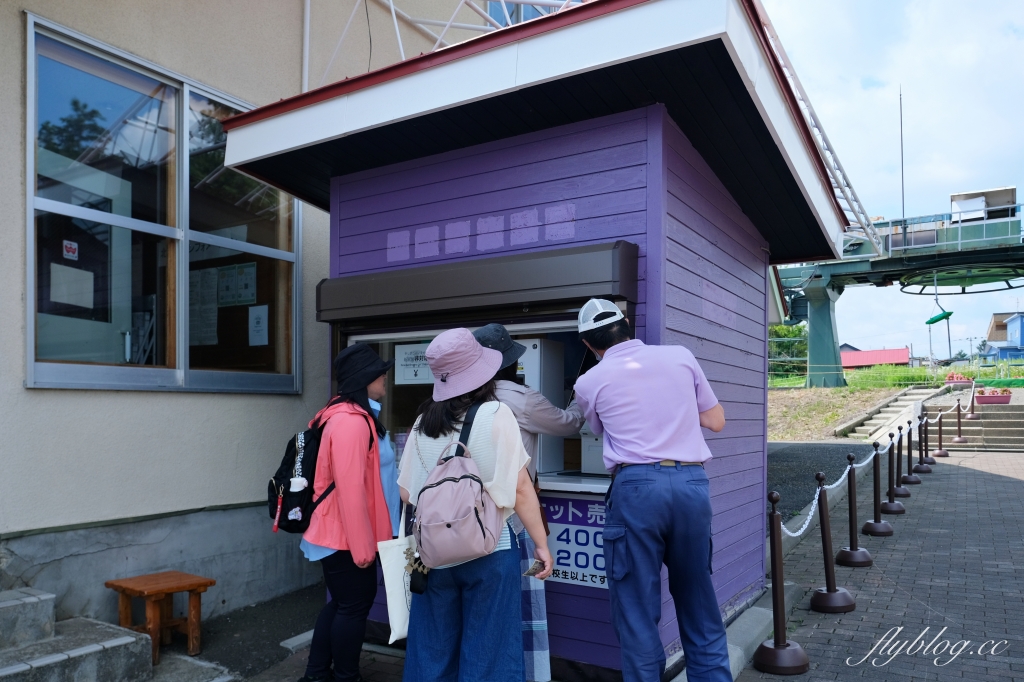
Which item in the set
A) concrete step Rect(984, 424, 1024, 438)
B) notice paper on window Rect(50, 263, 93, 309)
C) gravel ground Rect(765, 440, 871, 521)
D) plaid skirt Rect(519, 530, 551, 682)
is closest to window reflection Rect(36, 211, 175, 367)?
notice paper on window Rect(50, 263, 93, 309)

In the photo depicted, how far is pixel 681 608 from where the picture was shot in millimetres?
3324

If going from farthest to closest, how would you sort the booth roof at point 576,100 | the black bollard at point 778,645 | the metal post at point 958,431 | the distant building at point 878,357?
the distant building at point 878,357 → the metal post at point 958,431 → the black bollard at point 778,645 → the booth roof at point 576,100

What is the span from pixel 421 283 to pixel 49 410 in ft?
7.56

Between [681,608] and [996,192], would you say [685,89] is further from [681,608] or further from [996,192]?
[996,192]

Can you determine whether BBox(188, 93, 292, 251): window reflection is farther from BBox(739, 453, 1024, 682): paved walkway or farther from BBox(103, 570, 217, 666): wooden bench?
BBox(739, 453, 1024, 682): paved walkway

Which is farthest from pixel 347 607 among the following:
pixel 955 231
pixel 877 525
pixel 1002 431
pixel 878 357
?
pixel 878 357

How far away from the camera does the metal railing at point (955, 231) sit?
889 inches

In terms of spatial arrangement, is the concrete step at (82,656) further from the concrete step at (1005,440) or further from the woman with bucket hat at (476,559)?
the concrete step at (1005,440)

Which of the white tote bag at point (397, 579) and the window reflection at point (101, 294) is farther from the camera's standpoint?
the window reflection at point (101, 294)

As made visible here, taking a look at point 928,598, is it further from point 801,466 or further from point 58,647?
point 801,466

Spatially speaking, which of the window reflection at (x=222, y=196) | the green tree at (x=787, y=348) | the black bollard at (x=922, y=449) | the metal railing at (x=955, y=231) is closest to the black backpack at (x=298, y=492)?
the window reflection at (x=222, y=196)

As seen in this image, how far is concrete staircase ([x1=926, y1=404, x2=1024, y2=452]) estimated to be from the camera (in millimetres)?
16641

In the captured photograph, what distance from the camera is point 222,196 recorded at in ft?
18.9

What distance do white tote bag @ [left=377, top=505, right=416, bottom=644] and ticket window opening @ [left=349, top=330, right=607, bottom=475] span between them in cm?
67
